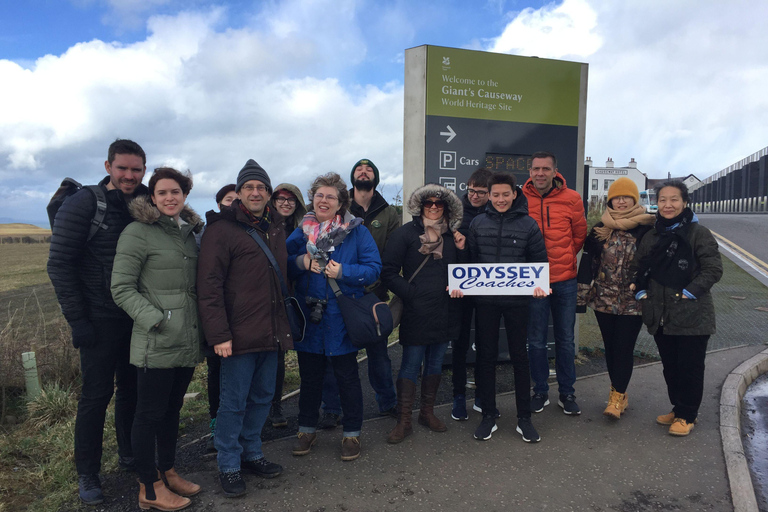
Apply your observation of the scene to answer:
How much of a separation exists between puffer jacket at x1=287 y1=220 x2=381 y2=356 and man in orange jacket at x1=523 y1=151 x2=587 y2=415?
5.58 ft

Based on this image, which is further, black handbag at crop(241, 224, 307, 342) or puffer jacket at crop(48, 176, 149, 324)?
black handbag at crop(241, 224, 307, 342)

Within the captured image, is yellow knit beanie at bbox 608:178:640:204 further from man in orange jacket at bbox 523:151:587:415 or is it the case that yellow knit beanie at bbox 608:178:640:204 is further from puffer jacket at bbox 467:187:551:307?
puffer jacket at bbox 467:187:551:307

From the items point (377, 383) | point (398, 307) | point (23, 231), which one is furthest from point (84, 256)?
point (23, 231)

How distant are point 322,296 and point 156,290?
1135 millimetres

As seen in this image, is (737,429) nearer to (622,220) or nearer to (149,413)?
(622,220)

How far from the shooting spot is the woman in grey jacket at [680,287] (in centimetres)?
400

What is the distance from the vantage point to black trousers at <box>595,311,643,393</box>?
4.33 m

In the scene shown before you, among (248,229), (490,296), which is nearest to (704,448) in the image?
(490,296)

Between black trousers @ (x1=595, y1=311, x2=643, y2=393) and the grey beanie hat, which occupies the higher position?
the grey beanie hat

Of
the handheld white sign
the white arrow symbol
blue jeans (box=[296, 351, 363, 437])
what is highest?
the white arrow symbol

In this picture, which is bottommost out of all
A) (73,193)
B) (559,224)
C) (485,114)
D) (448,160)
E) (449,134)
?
(559,224)

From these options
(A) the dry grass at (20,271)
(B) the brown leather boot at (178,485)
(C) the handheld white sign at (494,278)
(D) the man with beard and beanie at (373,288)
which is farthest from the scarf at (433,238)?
(A) the dry grass at (20,271)

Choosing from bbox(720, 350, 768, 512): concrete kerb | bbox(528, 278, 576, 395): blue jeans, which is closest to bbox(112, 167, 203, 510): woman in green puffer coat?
bbox(528, 278, 576, 395): blue jeans

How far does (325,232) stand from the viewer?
368 cm
